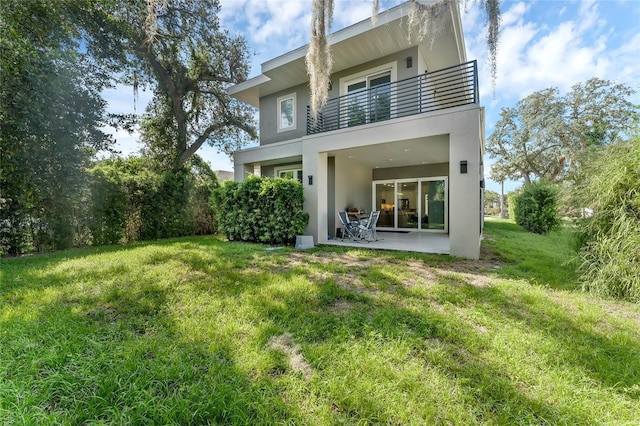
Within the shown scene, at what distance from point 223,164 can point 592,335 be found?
1667 centimetres

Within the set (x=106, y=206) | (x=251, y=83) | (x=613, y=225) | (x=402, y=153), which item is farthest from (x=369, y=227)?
(x=106, y=206)

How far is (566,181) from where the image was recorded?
514 cm

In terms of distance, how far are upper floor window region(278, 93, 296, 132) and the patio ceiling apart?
275 cm

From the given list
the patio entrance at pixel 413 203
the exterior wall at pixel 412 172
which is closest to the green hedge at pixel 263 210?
the patio entrance at pixel 413 203

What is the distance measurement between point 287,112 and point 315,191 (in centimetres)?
470

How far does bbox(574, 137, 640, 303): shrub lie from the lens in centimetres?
368

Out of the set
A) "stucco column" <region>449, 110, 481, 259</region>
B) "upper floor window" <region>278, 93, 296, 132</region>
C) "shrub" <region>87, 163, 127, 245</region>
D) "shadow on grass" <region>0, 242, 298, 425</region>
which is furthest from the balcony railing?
"shadow on grass" <region>0, 242, 298, 425</region>

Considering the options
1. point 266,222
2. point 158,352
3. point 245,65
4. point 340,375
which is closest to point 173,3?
point 245,65

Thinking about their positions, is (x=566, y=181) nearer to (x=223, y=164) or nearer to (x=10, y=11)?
(x=10, y=11)

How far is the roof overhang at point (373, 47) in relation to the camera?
22.6ft

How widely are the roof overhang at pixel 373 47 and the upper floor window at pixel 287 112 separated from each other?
590 mm

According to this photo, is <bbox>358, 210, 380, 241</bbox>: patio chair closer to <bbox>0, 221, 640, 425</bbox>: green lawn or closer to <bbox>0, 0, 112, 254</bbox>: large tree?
<bbox>0, 221, 640, 425</bbox>: green lawn

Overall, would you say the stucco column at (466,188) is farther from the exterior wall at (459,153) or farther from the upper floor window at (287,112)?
the upper floor window at (287,112)

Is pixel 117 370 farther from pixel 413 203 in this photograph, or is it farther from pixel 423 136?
pixel 413 203
